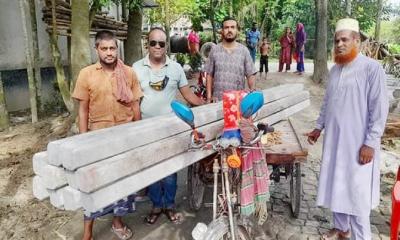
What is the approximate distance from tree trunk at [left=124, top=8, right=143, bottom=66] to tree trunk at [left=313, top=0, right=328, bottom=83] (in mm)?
5567

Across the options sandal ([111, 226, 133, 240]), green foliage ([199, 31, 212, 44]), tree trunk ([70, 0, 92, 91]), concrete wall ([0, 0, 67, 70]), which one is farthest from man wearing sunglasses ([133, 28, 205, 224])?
green foliage ([199, 31, 212, 44])

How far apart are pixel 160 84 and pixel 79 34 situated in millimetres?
3063

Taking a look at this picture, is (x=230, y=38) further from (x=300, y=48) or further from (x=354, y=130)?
(x=300, y=48)

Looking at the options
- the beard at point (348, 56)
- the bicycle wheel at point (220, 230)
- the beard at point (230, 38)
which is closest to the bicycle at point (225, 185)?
the bicycle wheel at point (220, 230)

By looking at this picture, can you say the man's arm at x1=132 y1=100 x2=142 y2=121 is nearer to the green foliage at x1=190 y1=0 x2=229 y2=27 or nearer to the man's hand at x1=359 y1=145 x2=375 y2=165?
the man's hand at x1=359 y1=145 x2=375 y2=165

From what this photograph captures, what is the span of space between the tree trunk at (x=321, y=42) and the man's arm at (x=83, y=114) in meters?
10.3

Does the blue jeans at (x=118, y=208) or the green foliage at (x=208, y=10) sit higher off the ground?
the green foliage at (x=208, y=10)

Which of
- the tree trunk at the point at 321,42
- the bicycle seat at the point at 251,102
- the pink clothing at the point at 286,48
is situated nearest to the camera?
the bicycle seat at the point at 251,102

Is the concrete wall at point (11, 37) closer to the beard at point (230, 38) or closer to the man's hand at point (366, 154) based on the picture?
the beard at point (230, 38)

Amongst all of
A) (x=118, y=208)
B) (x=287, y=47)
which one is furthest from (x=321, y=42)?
(x=118, y=208)

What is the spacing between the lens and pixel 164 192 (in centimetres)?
385

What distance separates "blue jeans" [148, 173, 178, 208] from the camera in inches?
149

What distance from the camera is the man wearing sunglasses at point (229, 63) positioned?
4449 millimetres

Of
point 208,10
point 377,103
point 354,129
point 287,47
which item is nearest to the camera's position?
point 377,103
